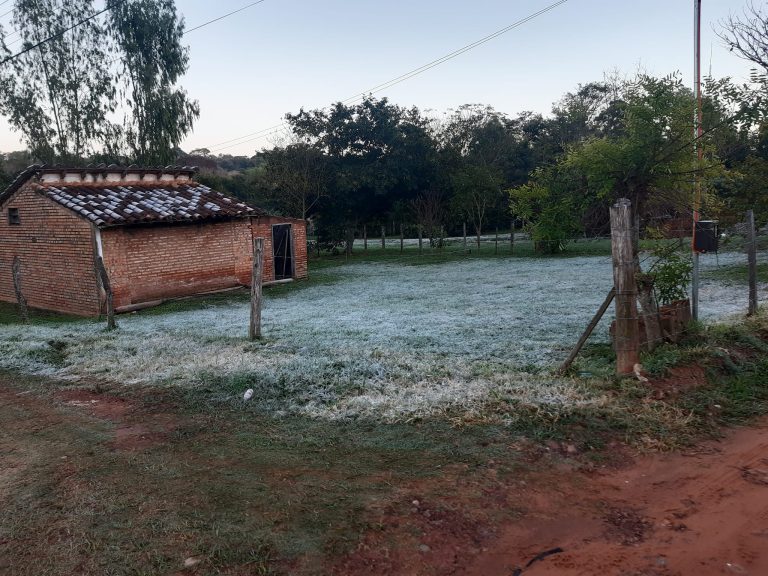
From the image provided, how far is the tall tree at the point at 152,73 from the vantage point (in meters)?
31.6

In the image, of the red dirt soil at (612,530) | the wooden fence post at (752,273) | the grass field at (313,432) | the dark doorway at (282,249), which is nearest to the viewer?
the red dirt soil at (612,530)

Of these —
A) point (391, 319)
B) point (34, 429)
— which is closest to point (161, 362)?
point (34, 429)

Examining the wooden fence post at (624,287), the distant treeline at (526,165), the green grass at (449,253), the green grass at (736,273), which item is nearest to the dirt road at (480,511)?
the wooden fence post at (624,287)

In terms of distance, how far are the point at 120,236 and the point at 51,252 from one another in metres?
2.33

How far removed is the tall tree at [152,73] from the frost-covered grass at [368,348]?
20.9 meters

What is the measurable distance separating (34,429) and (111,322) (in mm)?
5641

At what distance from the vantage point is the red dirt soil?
3393 mm

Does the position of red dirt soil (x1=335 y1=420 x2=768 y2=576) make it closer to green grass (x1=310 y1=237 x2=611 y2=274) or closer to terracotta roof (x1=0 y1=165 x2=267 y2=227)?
terracotta roof (x1=0 y1=165 x2=267 y2=227)

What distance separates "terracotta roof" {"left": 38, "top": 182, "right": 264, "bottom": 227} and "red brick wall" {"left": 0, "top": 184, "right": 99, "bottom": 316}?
0.37m

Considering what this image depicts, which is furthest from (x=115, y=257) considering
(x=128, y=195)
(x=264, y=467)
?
(x=264, y=467)

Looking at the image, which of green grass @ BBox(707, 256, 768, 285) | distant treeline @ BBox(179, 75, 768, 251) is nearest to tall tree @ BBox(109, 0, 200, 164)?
distant treeline @ BBox(179, 75, 768, 251)

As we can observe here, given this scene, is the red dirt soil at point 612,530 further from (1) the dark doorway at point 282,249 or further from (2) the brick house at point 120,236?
(1) the dark doorway at point 282,249

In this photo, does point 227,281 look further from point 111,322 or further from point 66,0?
point 66,0

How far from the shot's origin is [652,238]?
8.91 m
